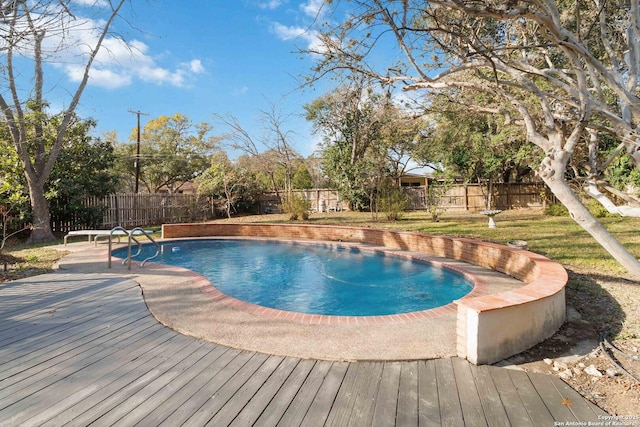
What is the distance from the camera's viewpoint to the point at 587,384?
2453 mm

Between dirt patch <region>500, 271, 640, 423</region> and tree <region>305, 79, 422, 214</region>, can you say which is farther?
tree <region>305, 79, 422, 214</region>

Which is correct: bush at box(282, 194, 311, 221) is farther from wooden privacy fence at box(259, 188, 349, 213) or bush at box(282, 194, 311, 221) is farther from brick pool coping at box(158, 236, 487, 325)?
brick pool coping at box(158, 236, 487, 325)

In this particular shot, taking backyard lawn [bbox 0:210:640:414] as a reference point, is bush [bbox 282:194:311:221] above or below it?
above

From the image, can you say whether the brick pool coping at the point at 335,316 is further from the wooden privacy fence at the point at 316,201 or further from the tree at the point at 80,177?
the wooden privacy fence at the point at 316,201

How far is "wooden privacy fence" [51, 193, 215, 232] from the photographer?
13.5 m

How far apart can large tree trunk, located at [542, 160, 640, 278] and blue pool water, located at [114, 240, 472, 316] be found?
249 cm

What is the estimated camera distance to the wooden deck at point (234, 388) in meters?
2.02

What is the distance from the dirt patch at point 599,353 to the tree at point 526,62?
28.5 inches

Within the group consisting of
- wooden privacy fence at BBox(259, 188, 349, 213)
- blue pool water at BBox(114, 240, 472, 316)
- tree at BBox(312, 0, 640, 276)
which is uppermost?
tree at BBox(312, 0, 640, 276)

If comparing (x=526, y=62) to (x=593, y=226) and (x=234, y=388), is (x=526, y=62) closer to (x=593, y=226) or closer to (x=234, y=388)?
(x=593, y=226)

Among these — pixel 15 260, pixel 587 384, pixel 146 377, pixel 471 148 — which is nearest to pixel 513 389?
pixel 587 384

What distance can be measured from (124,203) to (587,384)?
1705 cm

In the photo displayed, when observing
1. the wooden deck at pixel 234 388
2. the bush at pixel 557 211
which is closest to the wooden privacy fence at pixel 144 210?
the wooden deck at pixel 234 388

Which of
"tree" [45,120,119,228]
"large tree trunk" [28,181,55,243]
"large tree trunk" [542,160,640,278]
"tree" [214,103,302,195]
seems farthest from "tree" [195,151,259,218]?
"large tree trunk" [542,160,640,278]
